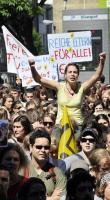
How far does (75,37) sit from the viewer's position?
1747 cm

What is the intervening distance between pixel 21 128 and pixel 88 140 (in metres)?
1.22

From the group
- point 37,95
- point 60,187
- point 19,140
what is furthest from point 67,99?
point 37,95

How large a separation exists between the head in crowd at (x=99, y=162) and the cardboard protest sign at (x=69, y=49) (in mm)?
8056

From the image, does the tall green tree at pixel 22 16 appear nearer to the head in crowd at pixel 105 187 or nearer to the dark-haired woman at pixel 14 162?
the dark-haired woman at pixel 14 162

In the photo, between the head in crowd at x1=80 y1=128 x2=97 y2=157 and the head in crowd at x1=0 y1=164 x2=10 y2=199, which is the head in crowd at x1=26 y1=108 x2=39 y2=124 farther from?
the head in crowd at x1=0 y1=164 x2=10 y2=199

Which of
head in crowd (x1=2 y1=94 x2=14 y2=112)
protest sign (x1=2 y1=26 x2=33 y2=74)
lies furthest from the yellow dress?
protest sign (x1=2 y1=26 x2=33 y2=74)

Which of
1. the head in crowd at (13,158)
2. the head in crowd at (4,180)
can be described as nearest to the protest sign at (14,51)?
the head in crowd at (13,158)

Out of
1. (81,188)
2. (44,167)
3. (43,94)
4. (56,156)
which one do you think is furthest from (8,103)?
(81,188)

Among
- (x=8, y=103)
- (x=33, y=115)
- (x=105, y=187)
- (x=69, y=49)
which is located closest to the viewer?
(x=105, y=187)

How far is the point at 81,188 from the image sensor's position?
272 inches

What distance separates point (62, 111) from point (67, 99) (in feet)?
0.58

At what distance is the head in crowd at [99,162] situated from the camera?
8.45m

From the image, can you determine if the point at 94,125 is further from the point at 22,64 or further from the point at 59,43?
the point at 22,64

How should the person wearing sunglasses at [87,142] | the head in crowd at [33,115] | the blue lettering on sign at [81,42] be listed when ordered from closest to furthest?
the person wearing sunglasses at [87,142], the head in crowd at [33,115], the blue lettering on sign at [81,42]
